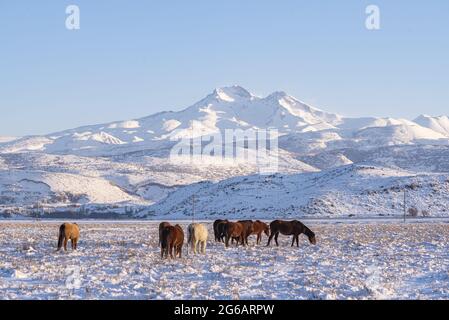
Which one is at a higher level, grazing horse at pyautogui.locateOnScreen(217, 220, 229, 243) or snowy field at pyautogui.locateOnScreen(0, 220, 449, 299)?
grazing horse at pyautogui.locateOnScreen(217, 220, 229, 243)

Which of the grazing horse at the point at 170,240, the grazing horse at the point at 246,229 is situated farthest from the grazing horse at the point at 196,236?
the grazing horse at the point at 246,229

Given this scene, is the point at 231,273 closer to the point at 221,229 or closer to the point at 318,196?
the point at 221,229

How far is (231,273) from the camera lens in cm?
1864

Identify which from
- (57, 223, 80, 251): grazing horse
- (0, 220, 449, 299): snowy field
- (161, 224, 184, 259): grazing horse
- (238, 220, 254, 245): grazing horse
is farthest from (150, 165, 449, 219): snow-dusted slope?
(161, 224, 184, 259): grazing horse

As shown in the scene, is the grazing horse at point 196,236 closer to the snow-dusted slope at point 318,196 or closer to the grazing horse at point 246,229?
the grazing horse at point 246,229

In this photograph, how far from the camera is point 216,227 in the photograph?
31.5 m

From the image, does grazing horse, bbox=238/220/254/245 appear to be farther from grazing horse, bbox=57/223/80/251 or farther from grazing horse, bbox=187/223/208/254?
grazing horse, bbox=57/223/80/251

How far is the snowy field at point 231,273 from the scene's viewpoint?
49.0 ft

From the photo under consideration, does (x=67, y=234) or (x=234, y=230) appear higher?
(x=67, y=234)

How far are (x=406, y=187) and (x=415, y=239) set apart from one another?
235 feet

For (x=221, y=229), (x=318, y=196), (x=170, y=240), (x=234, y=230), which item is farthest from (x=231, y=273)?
(x=318, y=196)

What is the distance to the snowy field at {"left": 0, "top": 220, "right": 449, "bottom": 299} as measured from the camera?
49.0 feet

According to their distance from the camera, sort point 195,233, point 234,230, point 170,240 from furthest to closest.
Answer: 1. point 234,230
2. point 195,233
3. point 170,240
